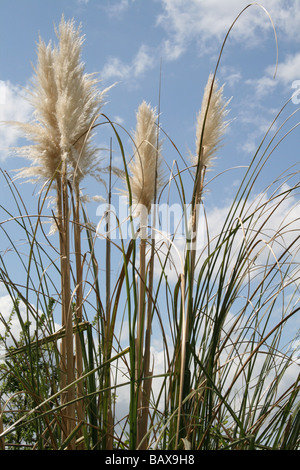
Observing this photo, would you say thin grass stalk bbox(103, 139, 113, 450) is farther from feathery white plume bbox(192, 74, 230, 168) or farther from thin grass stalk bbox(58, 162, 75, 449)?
feathery white plume bbox(192, 74, 230, 168)

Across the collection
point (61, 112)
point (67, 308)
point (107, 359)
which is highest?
point (61, 112)

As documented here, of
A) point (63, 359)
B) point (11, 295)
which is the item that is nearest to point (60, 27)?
point (11, 295)

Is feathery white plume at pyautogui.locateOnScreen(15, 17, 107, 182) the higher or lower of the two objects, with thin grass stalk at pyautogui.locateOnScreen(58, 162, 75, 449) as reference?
higher

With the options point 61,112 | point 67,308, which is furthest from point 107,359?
point 61,112

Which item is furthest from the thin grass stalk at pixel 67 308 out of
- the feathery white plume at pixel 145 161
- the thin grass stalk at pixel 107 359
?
the feathery white plume at pixel 145 161

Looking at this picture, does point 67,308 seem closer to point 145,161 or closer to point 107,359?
point 107,359

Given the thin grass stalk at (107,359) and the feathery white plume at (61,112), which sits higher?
the feathery white plume at (61,112)

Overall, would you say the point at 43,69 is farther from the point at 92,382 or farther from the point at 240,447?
the point at 240,447

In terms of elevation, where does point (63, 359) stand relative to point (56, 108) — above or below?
below

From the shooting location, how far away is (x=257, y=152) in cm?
240

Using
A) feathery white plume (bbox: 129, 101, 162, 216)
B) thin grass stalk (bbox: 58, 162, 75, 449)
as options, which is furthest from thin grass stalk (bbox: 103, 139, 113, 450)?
feathery white plume (bbox: 129, 101, 162, 216)

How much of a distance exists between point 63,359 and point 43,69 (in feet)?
4.90

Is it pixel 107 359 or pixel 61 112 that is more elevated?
pixel 61 112

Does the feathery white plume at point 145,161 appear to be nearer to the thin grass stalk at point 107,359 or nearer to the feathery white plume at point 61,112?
the feathery white plume at point 61,112
